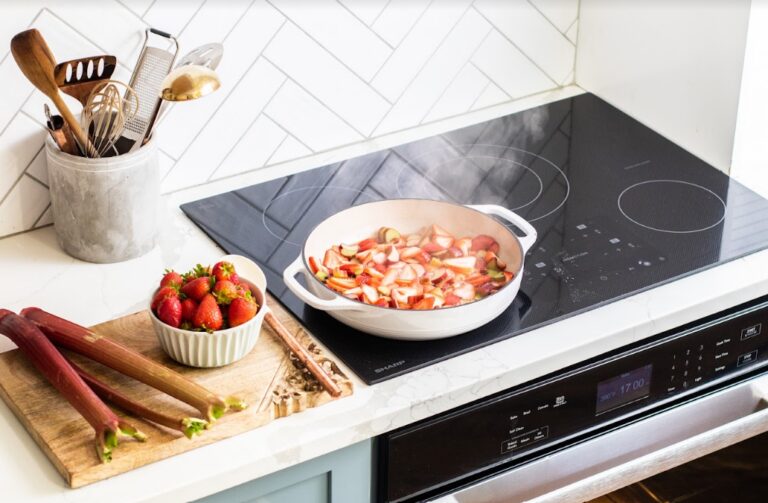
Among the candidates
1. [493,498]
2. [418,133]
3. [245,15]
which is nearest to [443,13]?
[418,133]

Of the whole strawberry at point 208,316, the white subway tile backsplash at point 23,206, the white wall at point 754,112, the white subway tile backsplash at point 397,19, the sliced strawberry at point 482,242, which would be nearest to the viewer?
the whole strawberry at point 208,316

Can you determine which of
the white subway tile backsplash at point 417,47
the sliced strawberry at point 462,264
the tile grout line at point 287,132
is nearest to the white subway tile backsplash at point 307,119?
the tile grout line at point 287,132

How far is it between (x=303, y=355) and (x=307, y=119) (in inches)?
24.8

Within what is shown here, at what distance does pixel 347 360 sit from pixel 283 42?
66 centimetres

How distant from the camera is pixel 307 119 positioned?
2020 mm

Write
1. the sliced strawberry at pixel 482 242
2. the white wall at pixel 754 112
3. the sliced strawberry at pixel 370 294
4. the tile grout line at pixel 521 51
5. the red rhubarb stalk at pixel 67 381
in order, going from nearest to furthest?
the red rhubarb stalk at pixel 67 381, the sliced strawberry at pixel 370 294, the sliced strawberry at pixel 482 242, the white wall at pixel 754 112, the tile grout line at pixel 521 51

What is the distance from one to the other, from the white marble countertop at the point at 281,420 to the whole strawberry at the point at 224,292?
6.8 inches

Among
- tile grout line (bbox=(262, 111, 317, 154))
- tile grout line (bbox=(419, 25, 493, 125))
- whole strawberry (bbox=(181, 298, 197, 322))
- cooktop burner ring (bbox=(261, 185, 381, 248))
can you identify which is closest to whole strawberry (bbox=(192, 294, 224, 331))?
whole strawberry (bbox=(181, 298, 197, 322))

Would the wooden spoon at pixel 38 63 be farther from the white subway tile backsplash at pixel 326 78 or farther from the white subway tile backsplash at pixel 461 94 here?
the white subway tile backsplash at pixel 461 94

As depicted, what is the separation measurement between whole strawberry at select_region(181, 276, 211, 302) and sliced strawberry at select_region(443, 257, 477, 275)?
0.36m

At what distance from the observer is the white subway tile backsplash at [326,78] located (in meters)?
1.94

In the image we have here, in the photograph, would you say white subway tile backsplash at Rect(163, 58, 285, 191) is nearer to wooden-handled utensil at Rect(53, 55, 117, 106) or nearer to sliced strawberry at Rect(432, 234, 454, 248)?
wooden-handled utensil at Rect(53, 55, 117, 106)

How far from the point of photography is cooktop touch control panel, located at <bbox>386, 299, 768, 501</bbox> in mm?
1510

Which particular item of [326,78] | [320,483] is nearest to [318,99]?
[326,78]
